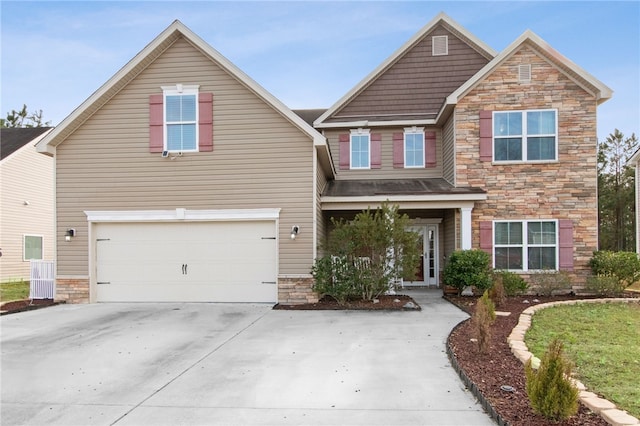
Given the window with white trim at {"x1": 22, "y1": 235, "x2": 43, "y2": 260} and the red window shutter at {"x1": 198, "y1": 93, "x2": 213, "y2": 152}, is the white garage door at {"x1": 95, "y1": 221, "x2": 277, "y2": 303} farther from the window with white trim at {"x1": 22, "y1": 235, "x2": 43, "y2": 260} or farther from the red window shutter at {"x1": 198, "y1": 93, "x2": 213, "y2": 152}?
the window with white trim at {"x1": 22, "y1": 235, "x2": 43, "y2": 260}

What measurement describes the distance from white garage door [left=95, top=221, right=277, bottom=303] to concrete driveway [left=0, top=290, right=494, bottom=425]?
6.24 ft

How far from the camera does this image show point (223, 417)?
4094 mm

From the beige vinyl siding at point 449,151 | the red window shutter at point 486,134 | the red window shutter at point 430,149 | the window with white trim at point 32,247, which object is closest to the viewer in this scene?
the red window shutter at point 486,134

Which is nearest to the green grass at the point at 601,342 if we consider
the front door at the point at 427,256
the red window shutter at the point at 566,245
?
the red window shutter at the point at 566,245

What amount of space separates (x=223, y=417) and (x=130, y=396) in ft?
4.22

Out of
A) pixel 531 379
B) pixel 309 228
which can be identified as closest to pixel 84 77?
pixel 309 228

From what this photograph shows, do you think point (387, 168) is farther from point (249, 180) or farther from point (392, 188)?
point (249, 180)

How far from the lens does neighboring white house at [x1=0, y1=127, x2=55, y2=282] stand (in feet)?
59.3

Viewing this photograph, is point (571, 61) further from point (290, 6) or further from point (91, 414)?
point (91, 414)

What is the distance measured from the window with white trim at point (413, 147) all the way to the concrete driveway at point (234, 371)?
22.5 ft

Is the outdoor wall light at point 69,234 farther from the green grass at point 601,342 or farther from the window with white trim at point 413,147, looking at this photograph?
the green grass at point 601,342

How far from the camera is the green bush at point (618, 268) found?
11625 millimetres

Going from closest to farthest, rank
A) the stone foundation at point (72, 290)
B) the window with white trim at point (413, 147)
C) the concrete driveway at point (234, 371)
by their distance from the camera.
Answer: the concrete driveway at point (234, 371), the stone foundation at point (72, 290), the window with white trim at point (413, 147)

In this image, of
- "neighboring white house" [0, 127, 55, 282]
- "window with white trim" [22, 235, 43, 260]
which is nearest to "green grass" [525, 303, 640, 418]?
"neighboring white house" [0, 127, 55, 282]
